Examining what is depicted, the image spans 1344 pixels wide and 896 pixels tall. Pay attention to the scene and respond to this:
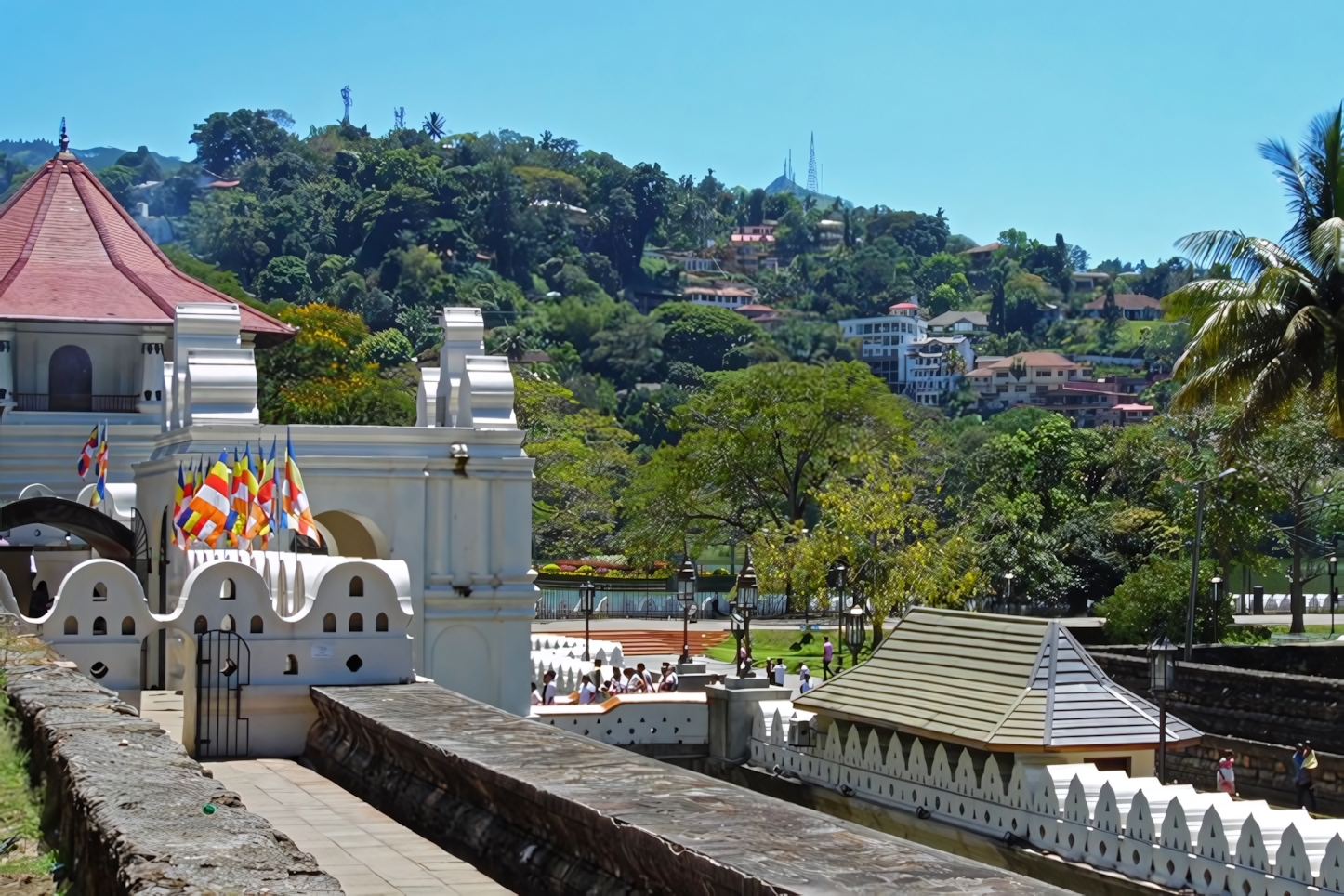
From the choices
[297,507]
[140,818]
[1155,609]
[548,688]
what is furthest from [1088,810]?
[1155,609]

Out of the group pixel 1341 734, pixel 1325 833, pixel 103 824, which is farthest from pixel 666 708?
pixel 103 824

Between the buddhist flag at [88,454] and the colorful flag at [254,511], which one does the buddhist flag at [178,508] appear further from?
the buddhist flag at [88,454]

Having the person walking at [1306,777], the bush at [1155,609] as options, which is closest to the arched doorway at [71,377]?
the person walking at [1306,777]

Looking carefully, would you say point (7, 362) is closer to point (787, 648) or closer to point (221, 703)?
point (221, 703)

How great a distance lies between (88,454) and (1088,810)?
17.0m

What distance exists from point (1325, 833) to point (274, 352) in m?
50.9

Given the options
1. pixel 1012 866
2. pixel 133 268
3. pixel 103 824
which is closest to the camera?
pixel 103 824

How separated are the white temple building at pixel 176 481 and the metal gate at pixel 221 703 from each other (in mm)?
102

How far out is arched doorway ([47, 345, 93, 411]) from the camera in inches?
1275

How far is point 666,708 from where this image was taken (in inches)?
1092

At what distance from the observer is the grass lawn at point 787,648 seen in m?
46.8

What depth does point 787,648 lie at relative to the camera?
51.5 metres

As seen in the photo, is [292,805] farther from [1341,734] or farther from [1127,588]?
[1127,588]

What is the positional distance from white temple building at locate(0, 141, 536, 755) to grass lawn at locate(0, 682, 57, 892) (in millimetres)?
4075
